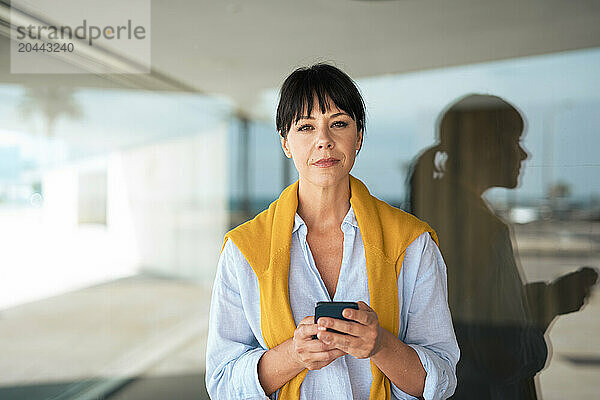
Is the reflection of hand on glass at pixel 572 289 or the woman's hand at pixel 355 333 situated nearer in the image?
the woman's hand at pixel 355 333

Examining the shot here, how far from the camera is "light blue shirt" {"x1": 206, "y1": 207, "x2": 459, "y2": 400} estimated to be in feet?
4.07

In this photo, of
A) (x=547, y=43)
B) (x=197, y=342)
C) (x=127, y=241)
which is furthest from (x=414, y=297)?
(x=127, y=241)

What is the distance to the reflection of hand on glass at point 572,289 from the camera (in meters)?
2.21

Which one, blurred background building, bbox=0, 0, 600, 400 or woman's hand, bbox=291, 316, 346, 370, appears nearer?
woman's hand, bbox=291, 316, 346, 370

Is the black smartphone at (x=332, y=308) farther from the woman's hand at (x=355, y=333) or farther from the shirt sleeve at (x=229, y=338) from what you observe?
the shirt sleeve at (x=229, y=338)

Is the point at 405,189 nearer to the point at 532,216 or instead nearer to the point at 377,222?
the point at 532,216

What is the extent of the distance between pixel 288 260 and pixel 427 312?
326mm

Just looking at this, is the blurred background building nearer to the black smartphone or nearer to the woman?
the woman

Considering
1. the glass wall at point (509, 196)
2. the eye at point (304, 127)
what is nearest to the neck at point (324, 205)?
the eye at point (304, 127)

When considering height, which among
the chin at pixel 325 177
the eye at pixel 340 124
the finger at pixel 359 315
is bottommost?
the finger at pixel 359 315

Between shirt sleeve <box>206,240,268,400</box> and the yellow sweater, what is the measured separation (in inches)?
1.9

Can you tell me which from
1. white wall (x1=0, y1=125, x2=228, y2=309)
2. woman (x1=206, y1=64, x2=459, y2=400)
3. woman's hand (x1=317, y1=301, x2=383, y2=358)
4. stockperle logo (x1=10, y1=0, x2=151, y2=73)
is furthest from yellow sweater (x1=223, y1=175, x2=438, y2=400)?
stockperle logo (x1=10, y1=0, x2=151, y2=73)

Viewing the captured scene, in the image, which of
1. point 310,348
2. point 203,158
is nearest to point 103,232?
point 203,158

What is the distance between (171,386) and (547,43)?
87.5 inches
